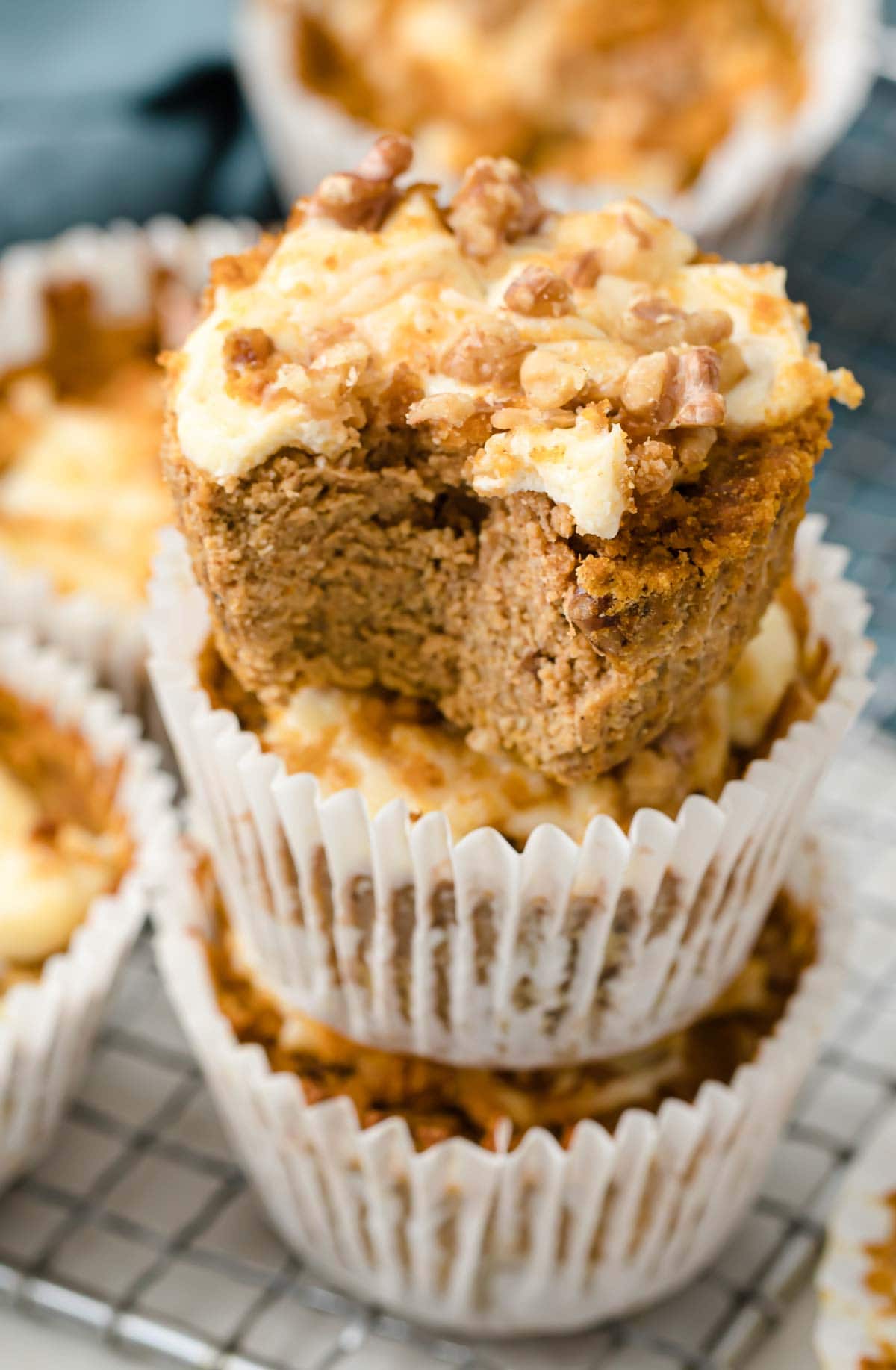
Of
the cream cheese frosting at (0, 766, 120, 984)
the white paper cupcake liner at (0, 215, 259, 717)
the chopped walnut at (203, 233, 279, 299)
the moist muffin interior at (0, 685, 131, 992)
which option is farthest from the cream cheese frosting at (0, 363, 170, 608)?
the chopped walnut at (203, 233, 279, 299)

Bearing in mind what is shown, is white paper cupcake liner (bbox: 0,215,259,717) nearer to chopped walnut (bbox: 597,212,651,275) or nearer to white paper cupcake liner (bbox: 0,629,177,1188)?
white paper cupcake liner (bbox: 0,629,177,1188)

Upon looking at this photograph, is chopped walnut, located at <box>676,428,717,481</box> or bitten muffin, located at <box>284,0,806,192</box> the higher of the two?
chopped walnut, located at <box>676,428,717,481</box>

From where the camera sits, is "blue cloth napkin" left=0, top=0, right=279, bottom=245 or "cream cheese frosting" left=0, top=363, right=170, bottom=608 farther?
"blue cloth napkin" left=0, top=0, right=279, bottom=245

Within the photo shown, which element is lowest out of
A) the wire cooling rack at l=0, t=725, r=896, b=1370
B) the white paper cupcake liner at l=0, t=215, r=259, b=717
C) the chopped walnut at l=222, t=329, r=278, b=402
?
the wire cooling rack at l=0, t=725, r=896, b=1370

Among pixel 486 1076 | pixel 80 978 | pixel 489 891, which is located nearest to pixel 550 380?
pixel 489 891

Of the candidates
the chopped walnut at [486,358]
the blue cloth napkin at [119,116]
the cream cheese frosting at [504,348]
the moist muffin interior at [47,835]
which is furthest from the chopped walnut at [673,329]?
the blue cloth napkin at [119,116]

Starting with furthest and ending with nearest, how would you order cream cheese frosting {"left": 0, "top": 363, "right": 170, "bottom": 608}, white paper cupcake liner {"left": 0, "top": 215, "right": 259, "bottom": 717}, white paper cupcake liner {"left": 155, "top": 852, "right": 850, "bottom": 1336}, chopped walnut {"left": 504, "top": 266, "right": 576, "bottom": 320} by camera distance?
white paper cupcake liner {"left": 0, "top": 215, "right": 259, "bottom": 717} → cream cheese frosting {"left": 0, "top": 363, "right": 170, "bottom": 608} → white paper cupcake liner {"left": 155, "top": 852, "right": 850, "bottom": 1336} → chopped walnut {"left": 504, "top": 266, "right": 576, "bottom": 320}

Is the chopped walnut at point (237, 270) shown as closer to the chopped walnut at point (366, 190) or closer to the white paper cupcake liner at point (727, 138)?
the chopped walnut at point (366, 190)

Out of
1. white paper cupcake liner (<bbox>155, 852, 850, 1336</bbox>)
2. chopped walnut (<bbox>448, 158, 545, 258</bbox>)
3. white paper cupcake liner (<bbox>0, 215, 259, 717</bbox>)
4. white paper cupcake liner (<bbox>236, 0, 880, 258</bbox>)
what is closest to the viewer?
chopped walnut (<bbox>448, 158, 545, 258</bbox>)
